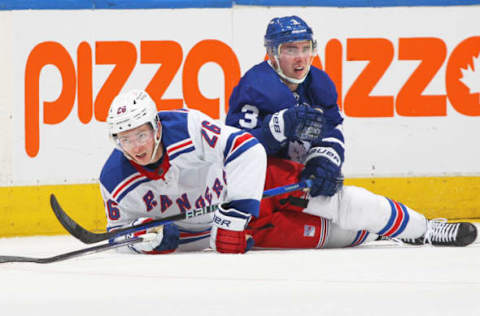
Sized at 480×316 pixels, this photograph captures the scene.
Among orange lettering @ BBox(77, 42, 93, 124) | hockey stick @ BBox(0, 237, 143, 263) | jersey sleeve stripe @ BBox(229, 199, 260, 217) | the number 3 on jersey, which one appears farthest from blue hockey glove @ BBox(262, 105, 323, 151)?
orange lettering @ BBox(77, 42, 93, 124)

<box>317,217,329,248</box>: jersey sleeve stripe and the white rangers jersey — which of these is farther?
<box>317,217,329,248</box>: jersey sleeve stripe

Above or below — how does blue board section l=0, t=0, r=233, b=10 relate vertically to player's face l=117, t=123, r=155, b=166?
above

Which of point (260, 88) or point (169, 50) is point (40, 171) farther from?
point (260, 88)

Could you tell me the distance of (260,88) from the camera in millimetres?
3068

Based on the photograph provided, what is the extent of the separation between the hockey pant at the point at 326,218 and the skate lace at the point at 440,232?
0.08 feet

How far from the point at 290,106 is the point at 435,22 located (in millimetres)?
1632

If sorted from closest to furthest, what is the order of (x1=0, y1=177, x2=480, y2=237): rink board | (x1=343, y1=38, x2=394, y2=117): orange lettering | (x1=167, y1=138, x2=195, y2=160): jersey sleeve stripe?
(x1=167, y1=138, x2=195, y2=160): jersey sleeve stripe < (x1=0, y1=177, x2=480, y2=237): rink board < (x1=343, y1=38, x2=394, y2=117): orange lettering

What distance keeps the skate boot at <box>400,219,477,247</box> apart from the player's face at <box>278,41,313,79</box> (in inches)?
27.6

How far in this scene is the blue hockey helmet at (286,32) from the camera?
3133 millimetres

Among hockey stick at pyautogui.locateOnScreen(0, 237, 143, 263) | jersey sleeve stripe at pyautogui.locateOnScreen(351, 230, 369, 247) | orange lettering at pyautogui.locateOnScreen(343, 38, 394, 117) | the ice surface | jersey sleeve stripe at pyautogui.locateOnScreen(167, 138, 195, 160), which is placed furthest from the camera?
orange lettering at pyautogui.locateOnScreen(343, 38, 394, 117)

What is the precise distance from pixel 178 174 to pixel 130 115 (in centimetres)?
30

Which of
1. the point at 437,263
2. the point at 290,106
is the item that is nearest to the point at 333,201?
the point at 290,106

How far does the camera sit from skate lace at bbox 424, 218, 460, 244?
302 centimetres

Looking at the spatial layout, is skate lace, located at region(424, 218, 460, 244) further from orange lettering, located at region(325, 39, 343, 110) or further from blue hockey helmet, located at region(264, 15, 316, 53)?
orange lettering, located at region(325, 39, 343, 110)
